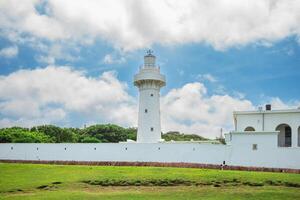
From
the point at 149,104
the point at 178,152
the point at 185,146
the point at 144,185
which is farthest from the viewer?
the point at 149,104

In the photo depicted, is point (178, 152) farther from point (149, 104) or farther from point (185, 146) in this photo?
point (149, 104)

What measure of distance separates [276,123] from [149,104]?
1168cm

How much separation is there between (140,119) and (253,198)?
22.4 meters

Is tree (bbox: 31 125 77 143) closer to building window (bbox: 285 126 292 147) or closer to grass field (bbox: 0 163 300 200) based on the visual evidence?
grass field (bbox: 0 163 300 200)

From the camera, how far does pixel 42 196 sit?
21.1 m

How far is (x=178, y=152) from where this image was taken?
3584 cm

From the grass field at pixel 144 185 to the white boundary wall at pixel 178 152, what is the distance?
5.36 m

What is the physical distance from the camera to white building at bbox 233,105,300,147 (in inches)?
1410

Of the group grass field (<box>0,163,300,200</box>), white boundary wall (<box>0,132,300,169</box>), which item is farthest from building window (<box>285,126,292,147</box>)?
grass field (<box>0,163,300,200</box>)

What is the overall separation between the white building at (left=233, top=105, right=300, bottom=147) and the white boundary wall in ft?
9.23

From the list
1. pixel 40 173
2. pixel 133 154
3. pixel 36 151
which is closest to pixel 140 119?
pixel 133 154

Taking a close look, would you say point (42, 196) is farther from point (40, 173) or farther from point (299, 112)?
point (299, 112)

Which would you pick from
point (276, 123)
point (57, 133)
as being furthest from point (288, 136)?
point (57, 133)

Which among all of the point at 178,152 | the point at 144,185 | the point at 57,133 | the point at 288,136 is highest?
the point at 57,133
